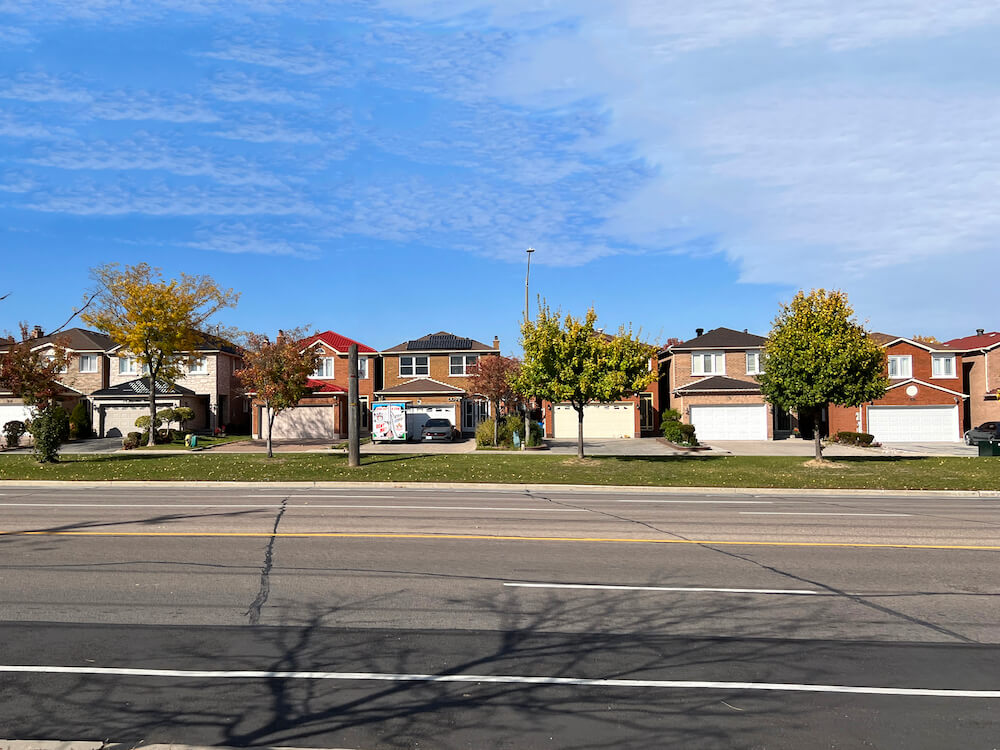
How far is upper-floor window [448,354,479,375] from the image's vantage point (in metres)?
52.7

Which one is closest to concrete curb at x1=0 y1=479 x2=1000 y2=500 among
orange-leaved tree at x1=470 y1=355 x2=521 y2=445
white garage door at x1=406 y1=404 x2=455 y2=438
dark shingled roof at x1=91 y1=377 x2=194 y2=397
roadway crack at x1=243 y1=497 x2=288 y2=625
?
roadway crack at x1=243 y1=497 x2=288 y2=625

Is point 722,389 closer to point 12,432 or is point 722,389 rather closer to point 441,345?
point 441,345

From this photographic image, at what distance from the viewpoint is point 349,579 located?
33.4 ft

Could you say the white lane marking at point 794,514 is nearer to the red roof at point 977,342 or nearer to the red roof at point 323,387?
the red roof at point 323,387

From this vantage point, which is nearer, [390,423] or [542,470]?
[542,470]

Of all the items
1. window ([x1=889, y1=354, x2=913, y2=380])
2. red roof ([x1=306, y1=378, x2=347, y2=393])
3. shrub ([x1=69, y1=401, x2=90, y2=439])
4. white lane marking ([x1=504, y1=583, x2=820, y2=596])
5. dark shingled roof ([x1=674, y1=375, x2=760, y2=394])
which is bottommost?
white lane marking ([x1=504, y1=583, x2=820, y2=596])

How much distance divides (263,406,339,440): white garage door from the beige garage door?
7.67m

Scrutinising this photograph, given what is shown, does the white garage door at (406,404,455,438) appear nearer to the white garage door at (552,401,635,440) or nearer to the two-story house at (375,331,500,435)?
the two-story house at (375,331,500,435)

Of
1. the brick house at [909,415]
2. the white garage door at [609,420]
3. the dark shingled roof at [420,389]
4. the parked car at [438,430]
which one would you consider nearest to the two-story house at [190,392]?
the dark shingled roof at [420,389]

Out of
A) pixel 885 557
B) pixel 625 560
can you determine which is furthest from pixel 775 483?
pixel 625 560

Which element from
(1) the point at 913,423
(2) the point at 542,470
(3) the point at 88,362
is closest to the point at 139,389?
(3) the point at 88,362

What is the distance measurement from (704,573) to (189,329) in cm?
3967

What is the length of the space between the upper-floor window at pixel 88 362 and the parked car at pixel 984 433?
182 feet

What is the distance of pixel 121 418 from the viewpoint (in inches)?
1929
